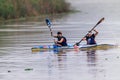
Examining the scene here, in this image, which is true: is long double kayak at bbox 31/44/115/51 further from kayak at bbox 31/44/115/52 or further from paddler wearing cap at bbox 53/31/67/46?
paddler wearing cap at bbox 53/31/67/46

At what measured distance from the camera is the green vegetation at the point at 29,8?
70625 mm

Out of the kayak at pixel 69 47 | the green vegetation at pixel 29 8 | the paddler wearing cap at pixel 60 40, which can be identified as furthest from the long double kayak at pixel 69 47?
the green vegetation at pixel 29 8

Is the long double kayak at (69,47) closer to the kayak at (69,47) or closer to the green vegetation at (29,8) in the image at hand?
the kayak at (69,47)

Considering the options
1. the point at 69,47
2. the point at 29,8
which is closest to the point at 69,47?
the point at 69,47

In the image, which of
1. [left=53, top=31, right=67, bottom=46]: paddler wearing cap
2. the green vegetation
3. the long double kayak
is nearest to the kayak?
the long double kayak

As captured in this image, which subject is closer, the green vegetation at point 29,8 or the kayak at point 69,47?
the kayak at point 69,47

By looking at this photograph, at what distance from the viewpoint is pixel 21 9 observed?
75.1 meters

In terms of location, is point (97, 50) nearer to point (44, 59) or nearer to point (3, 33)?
point (44, 59)

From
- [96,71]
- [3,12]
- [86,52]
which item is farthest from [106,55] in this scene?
[3,12]

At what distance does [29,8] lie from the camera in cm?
7838

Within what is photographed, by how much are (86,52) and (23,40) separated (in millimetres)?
9834

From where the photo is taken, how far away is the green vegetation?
7062 centimetres

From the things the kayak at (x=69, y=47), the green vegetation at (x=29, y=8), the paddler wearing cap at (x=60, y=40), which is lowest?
the kayak at (x=69, y=47)

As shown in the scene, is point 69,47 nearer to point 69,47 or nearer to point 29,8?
point 69,47
